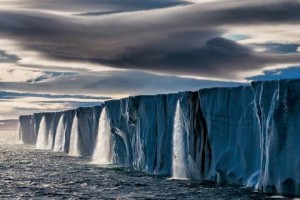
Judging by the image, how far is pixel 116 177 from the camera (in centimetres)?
3484

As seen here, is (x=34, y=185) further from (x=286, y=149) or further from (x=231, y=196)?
(x=286, y=149)

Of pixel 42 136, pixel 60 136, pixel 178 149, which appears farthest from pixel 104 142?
pixel 42 136

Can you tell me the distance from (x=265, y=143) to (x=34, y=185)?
12.8 meters

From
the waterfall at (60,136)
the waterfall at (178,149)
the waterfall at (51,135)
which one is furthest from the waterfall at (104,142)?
the waterfall at (51,135)

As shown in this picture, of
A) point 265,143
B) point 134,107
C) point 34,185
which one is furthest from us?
point 134,107

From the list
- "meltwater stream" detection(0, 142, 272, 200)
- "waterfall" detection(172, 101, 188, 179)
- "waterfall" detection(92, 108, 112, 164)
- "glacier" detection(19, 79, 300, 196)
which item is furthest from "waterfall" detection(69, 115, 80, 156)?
"waterfall" detection(172, 101, 188, 179)

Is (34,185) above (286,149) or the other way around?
the other way around

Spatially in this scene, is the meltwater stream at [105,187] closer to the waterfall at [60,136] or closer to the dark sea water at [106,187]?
the dark sea water at [106,187]

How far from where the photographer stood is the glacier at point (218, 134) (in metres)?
23.9

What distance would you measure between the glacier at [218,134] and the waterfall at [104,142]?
4.27 ft

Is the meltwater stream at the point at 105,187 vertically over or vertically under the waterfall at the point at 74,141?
under

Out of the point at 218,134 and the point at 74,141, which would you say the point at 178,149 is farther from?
the point at 74,141

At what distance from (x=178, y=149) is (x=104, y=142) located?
64.0ft

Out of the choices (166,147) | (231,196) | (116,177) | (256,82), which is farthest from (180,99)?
(231,196)
